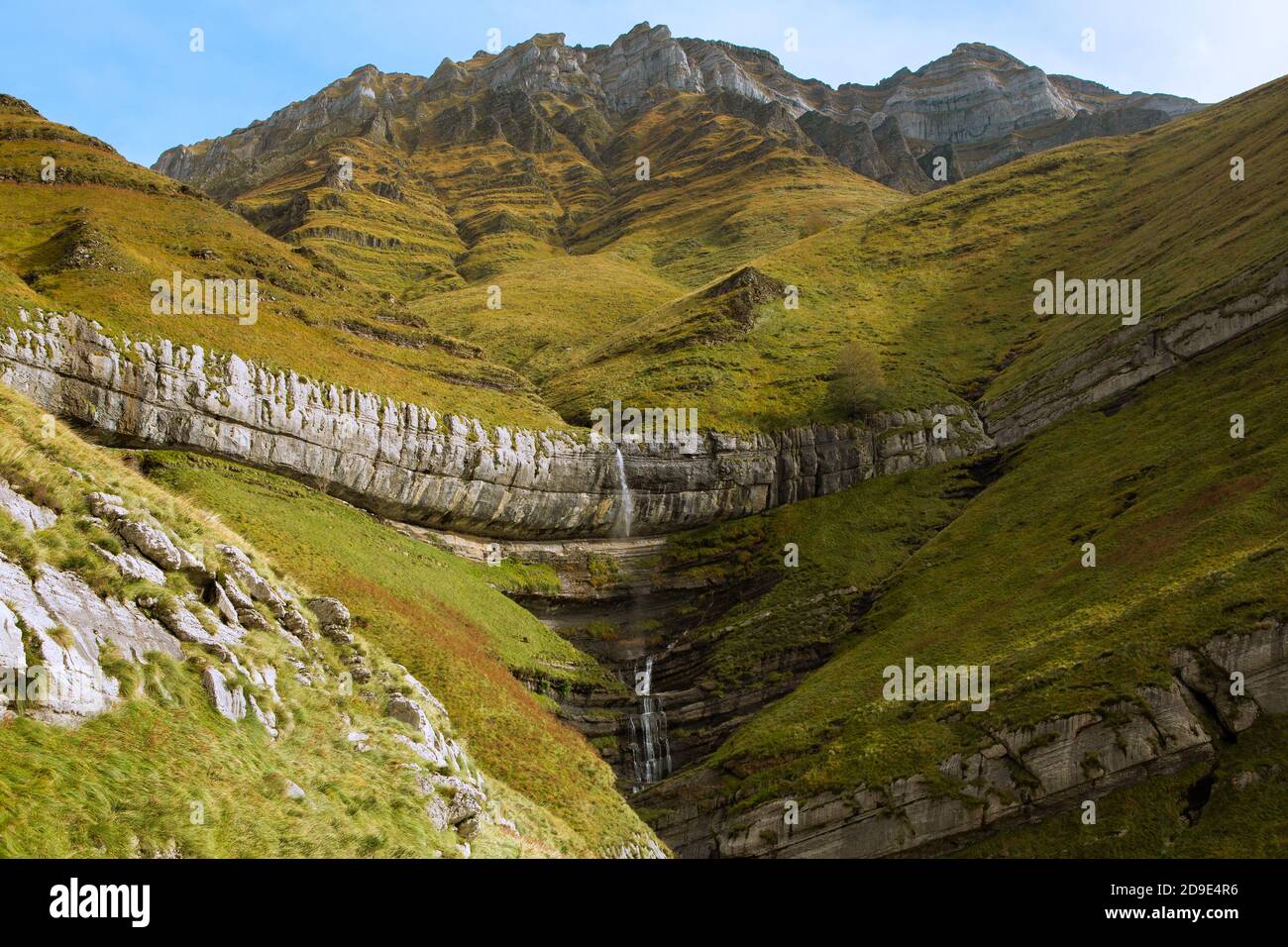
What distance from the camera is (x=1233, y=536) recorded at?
154 feet

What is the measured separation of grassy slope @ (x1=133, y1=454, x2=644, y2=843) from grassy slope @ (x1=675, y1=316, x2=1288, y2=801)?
45.8 ft

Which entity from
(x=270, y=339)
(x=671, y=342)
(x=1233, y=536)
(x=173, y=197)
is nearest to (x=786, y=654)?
(x=1233, y=536)

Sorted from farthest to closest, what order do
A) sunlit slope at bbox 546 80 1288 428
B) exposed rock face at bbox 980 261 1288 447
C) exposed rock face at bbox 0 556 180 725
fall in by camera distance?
1. sunlit slope at bbox 546 80 1288 428
2. exposed rock face at bbox 980 261 1288 447
3. exposed rock face at bbox 0 556 180 725

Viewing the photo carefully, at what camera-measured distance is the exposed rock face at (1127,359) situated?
2891 inches

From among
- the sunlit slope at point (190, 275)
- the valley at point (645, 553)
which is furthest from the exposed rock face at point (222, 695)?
the sunlit slope at point (190, 275)

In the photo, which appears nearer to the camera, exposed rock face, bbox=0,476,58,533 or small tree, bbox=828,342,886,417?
exposed rock face, bbox=0,476,58,533

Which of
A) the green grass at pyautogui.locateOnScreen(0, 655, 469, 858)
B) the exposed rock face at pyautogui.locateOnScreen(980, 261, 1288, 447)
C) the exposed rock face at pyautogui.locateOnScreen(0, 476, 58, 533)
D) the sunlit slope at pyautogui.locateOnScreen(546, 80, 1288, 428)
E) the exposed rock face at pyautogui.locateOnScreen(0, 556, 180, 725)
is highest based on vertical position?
the sunlit slope at pyautogui.locateOnScreen(546, 80, 1288, 428)

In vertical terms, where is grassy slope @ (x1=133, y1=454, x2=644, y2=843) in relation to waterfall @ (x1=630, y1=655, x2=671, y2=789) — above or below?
above

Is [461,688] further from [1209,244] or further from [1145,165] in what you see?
[1145,165]

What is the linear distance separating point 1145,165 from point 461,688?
6424 inches

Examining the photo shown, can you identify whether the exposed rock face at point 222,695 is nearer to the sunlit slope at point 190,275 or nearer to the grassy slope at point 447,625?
the grassy slope at point 447,625

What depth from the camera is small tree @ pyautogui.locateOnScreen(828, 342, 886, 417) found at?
93.4 m

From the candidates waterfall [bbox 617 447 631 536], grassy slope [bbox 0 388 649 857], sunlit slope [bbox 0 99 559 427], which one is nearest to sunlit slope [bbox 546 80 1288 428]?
waterfall [bbox 617 447 631 536]

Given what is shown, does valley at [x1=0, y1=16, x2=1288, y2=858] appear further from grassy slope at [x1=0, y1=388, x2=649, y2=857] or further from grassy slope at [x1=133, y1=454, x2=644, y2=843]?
grassy slope at [x1=133, y1=454, x2=644, y2=843]
